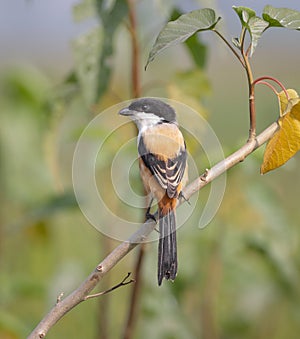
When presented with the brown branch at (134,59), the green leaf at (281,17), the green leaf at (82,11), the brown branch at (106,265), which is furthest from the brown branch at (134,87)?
the green leaf at (281,17)

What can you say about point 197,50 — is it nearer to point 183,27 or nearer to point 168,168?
point 168,168

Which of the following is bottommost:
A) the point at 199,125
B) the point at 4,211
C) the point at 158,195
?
the point at 4,211

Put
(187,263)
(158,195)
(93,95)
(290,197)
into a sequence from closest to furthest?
(158,195), (93,95), (187,263), (290,197)

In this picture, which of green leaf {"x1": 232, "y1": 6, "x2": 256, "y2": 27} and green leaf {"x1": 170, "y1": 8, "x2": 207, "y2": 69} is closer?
green leaf {"x1": 232, "y1": 6, "x2": 256, "y2": 27}

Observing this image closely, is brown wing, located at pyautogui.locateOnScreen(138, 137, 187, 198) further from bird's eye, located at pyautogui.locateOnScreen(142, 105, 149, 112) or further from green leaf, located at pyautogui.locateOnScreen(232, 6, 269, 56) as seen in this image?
green leaf, located at pyautogui.locateOnScreen(232, 6, 269, 56)

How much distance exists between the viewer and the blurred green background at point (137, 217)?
111 inches

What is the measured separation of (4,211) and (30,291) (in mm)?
722

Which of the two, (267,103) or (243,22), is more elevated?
(243,22)

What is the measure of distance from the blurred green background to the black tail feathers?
2.25ft

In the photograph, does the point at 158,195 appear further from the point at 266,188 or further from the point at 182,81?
the point at 266,188

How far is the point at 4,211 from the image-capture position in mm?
3953

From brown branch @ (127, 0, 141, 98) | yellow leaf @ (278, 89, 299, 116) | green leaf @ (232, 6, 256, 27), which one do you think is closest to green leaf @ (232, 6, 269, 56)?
green leaf @ (232, 6, 256, 27)

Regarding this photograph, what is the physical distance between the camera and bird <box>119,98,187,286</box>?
211cm

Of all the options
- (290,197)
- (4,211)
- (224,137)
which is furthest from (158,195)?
(224,137)
